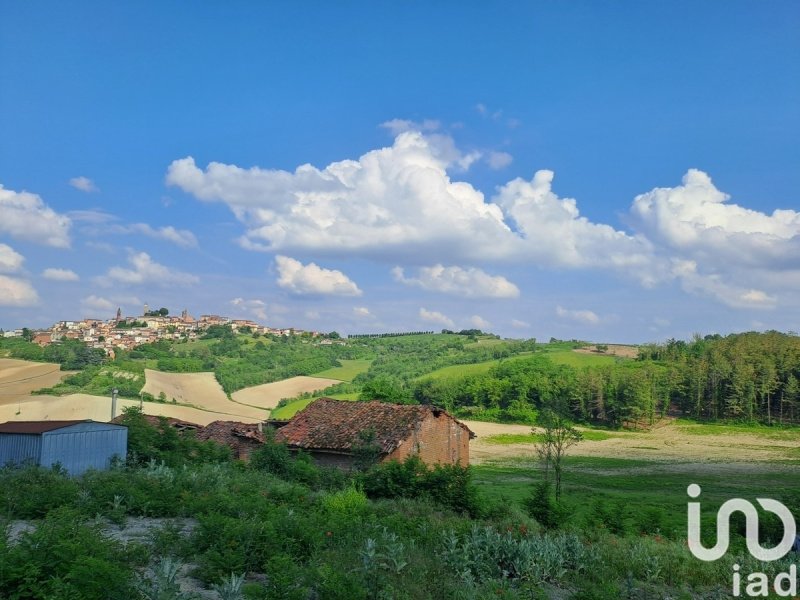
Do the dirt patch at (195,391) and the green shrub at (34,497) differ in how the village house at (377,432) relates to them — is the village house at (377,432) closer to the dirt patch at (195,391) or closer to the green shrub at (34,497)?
the green shrub at (34,497)

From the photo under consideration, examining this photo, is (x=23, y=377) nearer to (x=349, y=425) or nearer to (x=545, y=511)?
(x=349, y=425)

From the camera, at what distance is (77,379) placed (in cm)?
8256

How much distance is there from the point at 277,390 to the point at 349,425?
2880 inches

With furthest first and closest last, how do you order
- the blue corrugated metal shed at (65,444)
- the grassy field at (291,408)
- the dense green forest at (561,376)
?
1. the dense green forest at (561,376)
2. the grassy field at (291,408)
3. the blue corrugated metal shed at (65,444)

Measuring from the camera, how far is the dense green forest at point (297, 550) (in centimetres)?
761

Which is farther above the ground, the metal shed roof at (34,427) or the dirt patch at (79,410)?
the metal shed roof at (34,427)

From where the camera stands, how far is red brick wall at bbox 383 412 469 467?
30969 millimetres

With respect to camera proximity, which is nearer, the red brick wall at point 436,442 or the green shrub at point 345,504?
the green shrub at point 345,504

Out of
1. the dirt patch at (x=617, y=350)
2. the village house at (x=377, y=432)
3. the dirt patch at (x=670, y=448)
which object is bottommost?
the dirt patch at (x=670, y=448)

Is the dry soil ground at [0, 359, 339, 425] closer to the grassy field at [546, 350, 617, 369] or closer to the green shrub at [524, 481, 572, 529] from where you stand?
the grassy field at [546, 350, 617, 369]

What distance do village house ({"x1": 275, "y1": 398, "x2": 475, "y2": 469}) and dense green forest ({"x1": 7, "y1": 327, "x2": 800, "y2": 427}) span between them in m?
29.7

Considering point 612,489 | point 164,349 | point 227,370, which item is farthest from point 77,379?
point 612,489

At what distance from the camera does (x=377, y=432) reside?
3106 centimetres

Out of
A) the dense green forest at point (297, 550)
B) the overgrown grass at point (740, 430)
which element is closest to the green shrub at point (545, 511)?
the dense green forest at point (297, 550)
